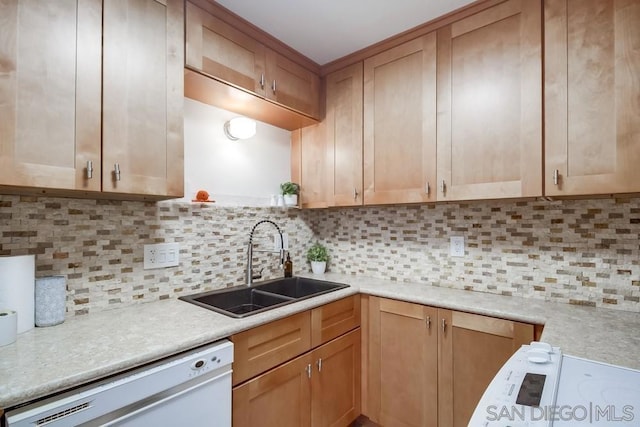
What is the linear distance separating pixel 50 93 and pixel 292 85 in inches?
49.6

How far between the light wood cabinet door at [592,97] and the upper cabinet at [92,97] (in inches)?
65.9

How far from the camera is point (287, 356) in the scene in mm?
1465

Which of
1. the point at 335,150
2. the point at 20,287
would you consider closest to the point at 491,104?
the point at 335,150

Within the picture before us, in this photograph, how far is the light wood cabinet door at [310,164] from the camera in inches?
87.5

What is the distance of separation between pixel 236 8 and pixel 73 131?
1012 mm

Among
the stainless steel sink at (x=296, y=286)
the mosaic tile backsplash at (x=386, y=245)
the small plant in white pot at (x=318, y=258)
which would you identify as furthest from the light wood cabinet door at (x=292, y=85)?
the stainless steel sink at (x=296, y=286)

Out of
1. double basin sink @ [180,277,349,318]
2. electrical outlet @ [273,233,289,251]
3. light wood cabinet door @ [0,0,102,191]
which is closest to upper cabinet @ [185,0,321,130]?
light wood cabinet door @ [0,0,102,191]

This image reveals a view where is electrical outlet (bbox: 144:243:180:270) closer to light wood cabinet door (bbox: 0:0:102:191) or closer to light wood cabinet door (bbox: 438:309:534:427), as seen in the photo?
light wood cabinet door (bbox: 0:0:102:191)

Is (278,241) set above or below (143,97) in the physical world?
below

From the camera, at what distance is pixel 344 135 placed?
2.11 meters

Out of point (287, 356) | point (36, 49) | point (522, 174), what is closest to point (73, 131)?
point (36, 49)

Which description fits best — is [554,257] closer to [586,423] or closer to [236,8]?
[586,423]

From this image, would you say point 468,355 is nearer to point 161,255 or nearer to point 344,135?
point 344,135
